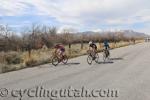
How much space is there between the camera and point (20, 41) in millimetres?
50969

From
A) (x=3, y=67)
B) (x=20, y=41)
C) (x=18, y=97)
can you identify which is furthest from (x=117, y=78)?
(x=20, y=41)

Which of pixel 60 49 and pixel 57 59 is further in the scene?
pixel 60 49

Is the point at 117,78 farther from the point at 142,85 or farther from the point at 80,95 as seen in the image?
the point at 80,95

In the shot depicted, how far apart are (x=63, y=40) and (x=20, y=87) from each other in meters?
62.1
